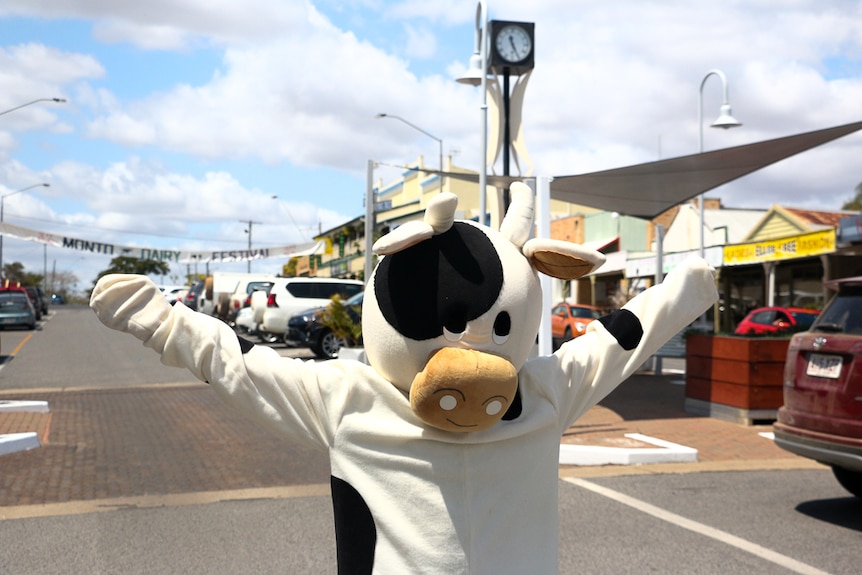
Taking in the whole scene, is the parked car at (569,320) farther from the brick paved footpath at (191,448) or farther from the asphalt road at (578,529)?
the asphalt road at (578,529)

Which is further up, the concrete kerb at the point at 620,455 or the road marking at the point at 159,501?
the concrete kerb at the point at 620,455

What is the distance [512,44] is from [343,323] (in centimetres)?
583

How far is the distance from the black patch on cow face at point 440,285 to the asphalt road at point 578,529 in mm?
3264

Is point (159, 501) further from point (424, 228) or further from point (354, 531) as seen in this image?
point (424, 228)

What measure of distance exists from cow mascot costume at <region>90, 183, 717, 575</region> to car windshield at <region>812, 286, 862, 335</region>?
4.83 m

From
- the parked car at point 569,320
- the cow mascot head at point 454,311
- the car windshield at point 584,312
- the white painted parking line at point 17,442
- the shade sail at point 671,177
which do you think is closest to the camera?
the cow mascot head at point 454,311

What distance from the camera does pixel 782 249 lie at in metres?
27.2

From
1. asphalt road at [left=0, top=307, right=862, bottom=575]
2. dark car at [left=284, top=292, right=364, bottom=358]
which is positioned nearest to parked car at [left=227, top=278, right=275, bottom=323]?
dark car at [left=284, top=292, right=364, bottom=358]

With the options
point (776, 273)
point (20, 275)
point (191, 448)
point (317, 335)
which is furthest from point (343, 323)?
point (20, 275)

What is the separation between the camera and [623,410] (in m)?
12.5

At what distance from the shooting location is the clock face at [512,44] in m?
14.4

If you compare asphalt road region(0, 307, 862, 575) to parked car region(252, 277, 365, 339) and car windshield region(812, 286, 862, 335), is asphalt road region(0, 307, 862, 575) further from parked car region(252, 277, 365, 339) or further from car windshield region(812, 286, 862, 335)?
parked car region(252, 277, 365, 339)

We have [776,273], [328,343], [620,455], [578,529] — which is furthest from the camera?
[776,273]

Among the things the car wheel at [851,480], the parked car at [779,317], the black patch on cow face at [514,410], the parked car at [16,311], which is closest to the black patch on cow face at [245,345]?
the black patch on cow face at [514,410]
